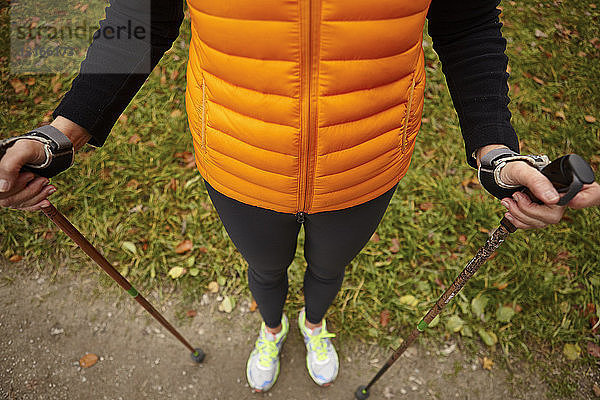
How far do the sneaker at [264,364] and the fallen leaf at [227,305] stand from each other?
424 millimetres

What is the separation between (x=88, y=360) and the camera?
8.61ft

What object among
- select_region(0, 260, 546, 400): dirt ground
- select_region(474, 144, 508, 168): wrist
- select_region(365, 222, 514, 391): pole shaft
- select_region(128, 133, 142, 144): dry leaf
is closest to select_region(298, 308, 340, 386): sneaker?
select_region(0, 260, 546, 400): dirt ground

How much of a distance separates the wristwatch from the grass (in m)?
1.92

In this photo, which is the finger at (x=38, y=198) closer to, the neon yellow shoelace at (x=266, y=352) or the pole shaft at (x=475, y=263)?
the pole shaft at (x=475, y=263)

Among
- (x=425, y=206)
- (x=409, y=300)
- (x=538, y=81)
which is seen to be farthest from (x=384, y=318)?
(x=538, y=81)

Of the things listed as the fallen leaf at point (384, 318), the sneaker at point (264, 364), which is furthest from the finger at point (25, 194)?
the fallen leaf at point (384, 318)

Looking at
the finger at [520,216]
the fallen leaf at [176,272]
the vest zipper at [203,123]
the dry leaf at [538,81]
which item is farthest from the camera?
the dry leaf at [538,81]

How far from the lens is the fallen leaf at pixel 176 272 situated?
2.96 meters

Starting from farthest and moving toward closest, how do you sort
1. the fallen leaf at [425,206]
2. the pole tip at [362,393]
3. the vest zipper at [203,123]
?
the fallen leaf at [425,206] → the pole tip at [362,393] → the vest zipper at [203,123]

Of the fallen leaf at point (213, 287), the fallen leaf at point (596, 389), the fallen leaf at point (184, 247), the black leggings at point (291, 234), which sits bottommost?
the fallen leaf at point (213, 287)

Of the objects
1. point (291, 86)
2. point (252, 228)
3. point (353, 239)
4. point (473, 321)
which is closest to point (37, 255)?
point (252, 228)

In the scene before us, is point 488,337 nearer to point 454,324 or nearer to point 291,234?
point 454,324

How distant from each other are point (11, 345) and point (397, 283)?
2.95 meters

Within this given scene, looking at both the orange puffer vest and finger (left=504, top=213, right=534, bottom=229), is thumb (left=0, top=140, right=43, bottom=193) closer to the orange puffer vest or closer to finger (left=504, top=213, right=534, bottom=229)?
the orange puffer vest
